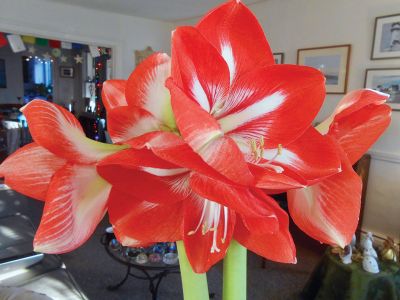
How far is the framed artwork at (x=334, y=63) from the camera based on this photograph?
3.07 metres

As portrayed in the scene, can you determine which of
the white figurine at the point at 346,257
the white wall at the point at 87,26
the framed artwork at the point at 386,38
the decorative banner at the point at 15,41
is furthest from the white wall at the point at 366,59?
the decorative banner at the point at 15,41

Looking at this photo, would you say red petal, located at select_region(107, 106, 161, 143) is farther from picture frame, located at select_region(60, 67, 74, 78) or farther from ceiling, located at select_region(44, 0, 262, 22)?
picture frame, located at select_region(60, 67, 74, 78)

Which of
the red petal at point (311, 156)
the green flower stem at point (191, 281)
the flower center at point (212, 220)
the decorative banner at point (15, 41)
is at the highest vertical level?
the decorative banner at point (15, 41)

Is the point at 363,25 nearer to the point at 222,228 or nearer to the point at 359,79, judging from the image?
the point at 359,79

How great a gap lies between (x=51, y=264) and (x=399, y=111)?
287 centimetres

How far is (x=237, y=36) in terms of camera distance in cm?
25

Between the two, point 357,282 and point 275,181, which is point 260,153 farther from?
point 357,282

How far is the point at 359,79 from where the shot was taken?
9.84ft

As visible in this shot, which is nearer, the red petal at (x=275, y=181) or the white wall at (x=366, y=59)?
the red petal at (x=275, y=181)

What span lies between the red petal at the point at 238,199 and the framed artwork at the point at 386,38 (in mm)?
3088

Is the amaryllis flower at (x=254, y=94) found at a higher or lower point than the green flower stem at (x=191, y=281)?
higher

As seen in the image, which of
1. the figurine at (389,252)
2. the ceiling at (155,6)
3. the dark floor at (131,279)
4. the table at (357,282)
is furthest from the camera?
the ceiling at (155,6)

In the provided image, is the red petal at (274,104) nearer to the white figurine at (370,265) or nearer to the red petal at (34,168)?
the red petal at (34,168)

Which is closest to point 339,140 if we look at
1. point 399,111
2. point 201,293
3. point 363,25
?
point 201,293
